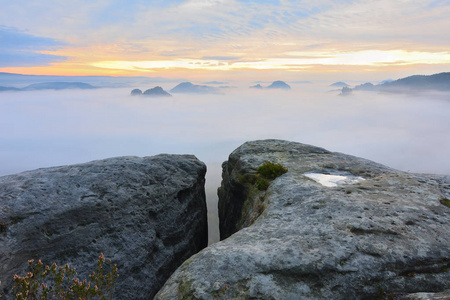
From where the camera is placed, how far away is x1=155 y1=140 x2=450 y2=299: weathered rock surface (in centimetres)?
693

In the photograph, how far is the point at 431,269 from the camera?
753 centimetres

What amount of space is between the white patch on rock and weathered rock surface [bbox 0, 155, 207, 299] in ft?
24.4

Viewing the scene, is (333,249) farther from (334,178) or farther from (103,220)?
(103,220)

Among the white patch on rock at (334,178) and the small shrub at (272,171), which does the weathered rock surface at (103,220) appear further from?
the white patch on rock at (334,178)

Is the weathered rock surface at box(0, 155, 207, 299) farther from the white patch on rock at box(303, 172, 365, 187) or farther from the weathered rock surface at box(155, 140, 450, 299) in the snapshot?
the white patch on rock at box(303, 172, 365, 187)

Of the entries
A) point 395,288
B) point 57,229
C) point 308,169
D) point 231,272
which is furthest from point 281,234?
point 57,229

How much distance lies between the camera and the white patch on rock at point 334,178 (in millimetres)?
13712

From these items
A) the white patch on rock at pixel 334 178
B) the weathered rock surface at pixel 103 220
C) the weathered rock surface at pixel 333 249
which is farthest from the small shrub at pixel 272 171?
the weathered rock surface at pixel 103 220

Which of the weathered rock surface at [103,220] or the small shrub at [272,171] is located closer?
the weathered rock surface at [103,220]

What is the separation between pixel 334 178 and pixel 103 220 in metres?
11.2

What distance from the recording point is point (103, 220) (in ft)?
42.9

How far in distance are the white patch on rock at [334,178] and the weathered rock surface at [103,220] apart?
7.44m

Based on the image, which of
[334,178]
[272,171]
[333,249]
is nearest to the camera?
[333,249]

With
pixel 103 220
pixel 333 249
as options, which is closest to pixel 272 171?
pixel 333 249
